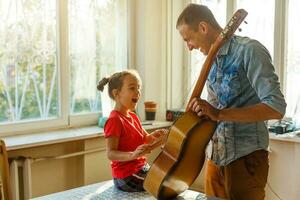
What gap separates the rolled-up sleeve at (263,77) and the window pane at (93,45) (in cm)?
159

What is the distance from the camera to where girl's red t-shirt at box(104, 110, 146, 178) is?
5.96ft

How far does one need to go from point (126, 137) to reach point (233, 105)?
63 centimetres

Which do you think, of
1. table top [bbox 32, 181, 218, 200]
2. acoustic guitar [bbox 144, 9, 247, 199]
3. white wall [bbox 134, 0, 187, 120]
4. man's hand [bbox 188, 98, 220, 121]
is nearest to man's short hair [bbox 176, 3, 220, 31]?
acoustic guitar [bbox 144, 9, 247, 199]

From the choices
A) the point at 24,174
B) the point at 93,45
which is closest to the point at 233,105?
the point at 24,174

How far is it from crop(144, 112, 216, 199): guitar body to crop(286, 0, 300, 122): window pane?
1.33 m

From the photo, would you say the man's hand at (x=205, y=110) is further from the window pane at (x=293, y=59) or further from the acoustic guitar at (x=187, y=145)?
the window pane at (x=293, y=59)

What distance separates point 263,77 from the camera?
126 centimetres

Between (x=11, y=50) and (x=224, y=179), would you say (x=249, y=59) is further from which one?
(x=11, y=50)

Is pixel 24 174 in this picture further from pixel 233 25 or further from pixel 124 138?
pixel 233 25

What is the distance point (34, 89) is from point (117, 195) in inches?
40.6

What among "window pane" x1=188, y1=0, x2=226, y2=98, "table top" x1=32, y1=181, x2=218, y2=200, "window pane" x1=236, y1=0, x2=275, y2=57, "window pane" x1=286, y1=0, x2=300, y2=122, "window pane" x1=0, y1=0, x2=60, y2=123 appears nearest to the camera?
"table top" x1=32, y1=181, x2=218, y2=200

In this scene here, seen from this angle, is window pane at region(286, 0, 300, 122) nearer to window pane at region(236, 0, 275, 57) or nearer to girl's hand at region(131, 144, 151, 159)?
window pane at region(236, 0, 275, 57)

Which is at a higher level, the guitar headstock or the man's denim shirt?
the guitar headstock

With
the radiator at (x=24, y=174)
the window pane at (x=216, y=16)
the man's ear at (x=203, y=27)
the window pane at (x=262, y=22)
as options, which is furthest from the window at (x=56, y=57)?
the man's ear at (x=203, y=27)
